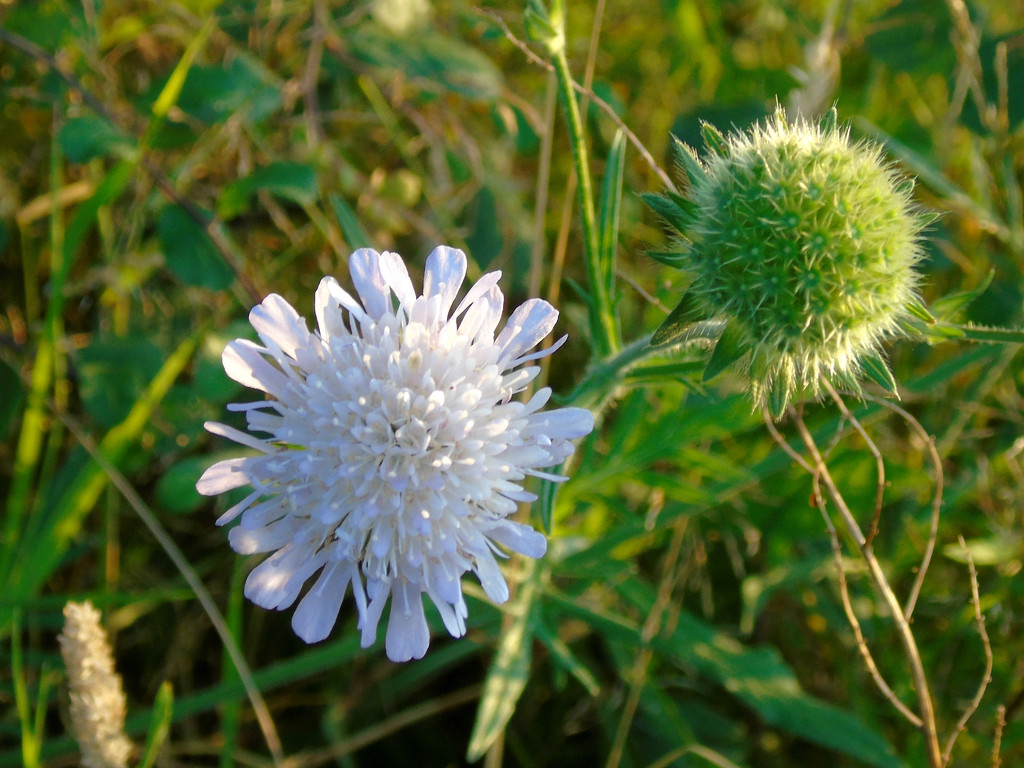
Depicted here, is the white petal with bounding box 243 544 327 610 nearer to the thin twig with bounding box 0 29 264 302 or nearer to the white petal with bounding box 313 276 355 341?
the white petal with bounding box 313 276 355 341

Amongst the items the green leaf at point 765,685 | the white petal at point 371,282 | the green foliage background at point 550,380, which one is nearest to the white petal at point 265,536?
the white petal at point 371,282

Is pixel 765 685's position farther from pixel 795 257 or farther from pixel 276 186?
pixel 276 186

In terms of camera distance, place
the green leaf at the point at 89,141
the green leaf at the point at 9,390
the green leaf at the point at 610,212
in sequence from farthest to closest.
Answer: the green leaf at the point at 9,390 < the green leaf at the point at 89,141 < the green leaf at the point at 610,212

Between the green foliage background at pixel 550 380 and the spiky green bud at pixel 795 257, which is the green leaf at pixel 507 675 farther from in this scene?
the spiky green bud at pixel 795 257

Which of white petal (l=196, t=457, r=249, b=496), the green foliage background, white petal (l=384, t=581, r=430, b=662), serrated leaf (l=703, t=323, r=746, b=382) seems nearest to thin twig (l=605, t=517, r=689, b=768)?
the green foliage background

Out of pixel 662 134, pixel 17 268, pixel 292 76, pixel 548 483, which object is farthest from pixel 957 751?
pixel 17 268

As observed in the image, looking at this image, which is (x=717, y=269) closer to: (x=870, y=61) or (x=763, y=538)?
(x=763, y=538)

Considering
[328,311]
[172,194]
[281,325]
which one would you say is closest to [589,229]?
[328,311]
